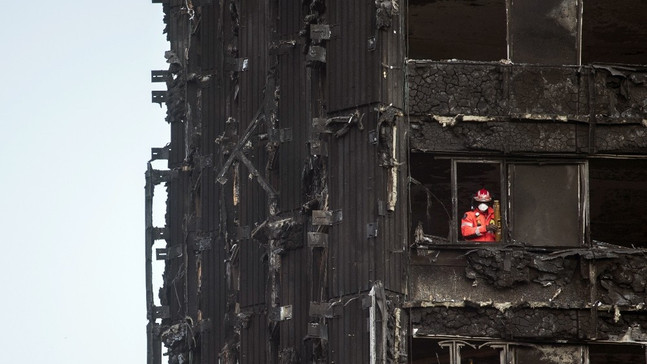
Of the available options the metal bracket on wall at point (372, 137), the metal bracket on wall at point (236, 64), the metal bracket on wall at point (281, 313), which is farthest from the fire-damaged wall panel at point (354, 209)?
the metal bracket on wall at point (236, 64)

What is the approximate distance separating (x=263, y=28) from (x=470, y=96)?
918 centimetres

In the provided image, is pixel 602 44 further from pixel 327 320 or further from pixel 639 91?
pixel 327 320

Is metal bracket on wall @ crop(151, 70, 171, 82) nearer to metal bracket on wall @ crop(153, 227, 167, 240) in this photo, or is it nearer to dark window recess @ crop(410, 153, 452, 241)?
metal bracket on wall @ crop(153, 227, 167, 240)

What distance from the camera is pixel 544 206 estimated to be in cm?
7831

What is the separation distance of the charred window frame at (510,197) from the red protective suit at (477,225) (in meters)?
0.19

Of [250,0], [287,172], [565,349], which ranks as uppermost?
[250,0]

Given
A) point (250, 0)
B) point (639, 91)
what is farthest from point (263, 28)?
point (639, 91)

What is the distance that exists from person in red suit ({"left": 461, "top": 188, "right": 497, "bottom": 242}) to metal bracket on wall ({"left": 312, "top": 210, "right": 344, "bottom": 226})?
11.5ft

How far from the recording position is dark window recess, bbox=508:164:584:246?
78.2 metres

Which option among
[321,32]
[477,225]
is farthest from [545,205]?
[321,32]

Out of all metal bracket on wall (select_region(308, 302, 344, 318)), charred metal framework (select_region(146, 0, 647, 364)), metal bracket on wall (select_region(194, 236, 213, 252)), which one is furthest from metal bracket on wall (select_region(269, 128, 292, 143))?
metal bracket on wall (select_region(194, 236, 213, 252))

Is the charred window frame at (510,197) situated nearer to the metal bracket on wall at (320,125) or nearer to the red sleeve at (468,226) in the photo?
the red sleeve at (468,226)

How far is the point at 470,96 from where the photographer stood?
256ft

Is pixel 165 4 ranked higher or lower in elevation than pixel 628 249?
higher
